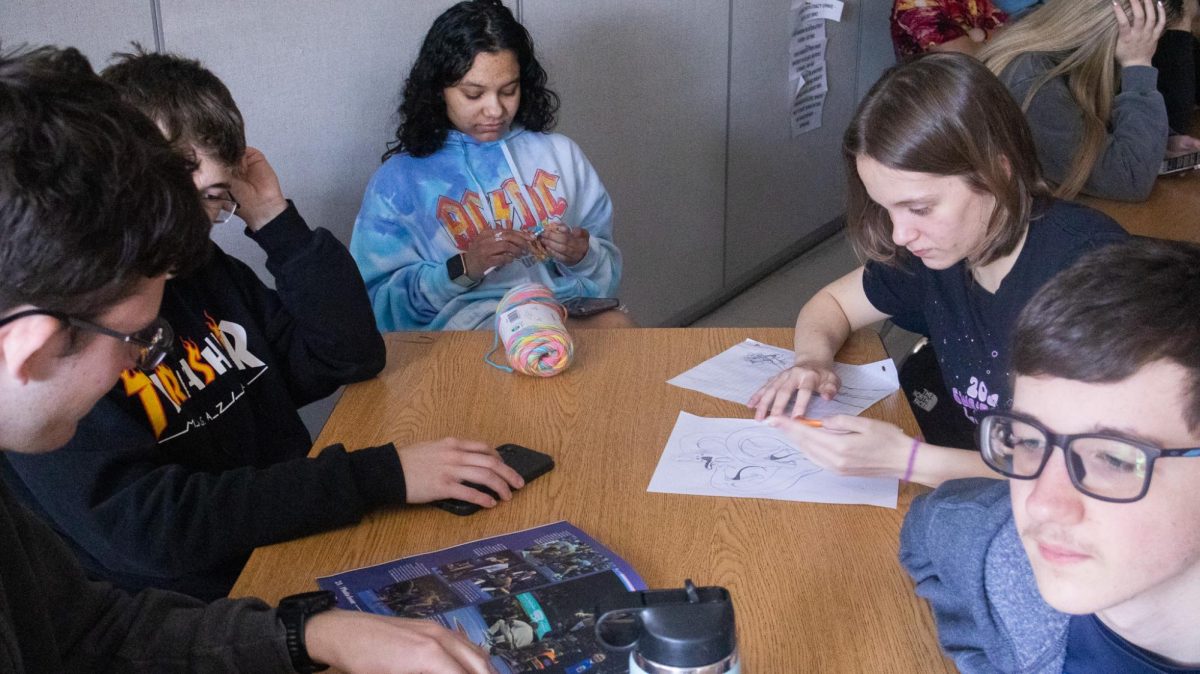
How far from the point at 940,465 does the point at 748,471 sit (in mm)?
234

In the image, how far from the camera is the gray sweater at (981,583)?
38.5 inches

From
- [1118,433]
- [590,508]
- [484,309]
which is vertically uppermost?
[1118,433]

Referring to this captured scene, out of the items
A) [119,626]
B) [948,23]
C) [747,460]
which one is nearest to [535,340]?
[747,460]

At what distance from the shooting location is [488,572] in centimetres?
118

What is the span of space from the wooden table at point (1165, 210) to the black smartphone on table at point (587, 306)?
100 centimetres

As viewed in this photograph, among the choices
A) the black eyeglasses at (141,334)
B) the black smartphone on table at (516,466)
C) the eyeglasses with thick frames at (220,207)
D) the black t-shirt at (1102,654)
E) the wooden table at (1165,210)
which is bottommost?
the wooden table at (1165,210)

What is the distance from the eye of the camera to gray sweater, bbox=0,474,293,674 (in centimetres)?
102

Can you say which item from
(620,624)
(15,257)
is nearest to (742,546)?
(620,624)

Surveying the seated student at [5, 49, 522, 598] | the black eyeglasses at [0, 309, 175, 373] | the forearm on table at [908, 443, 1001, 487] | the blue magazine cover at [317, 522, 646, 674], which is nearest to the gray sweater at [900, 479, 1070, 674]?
the forearm on table at [908, 443, 1001, 487]

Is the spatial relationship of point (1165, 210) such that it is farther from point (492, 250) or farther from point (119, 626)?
point (119, 626)

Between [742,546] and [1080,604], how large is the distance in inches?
17.4

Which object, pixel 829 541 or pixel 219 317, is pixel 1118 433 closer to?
pixel 829 541

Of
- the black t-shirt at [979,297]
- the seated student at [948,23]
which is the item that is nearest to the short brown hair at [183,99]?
the black t-shirt at [979,297]

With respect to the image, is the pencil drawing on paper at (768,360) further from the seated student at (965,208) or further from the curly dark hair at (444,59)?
the curly dark hair at (444,59)
